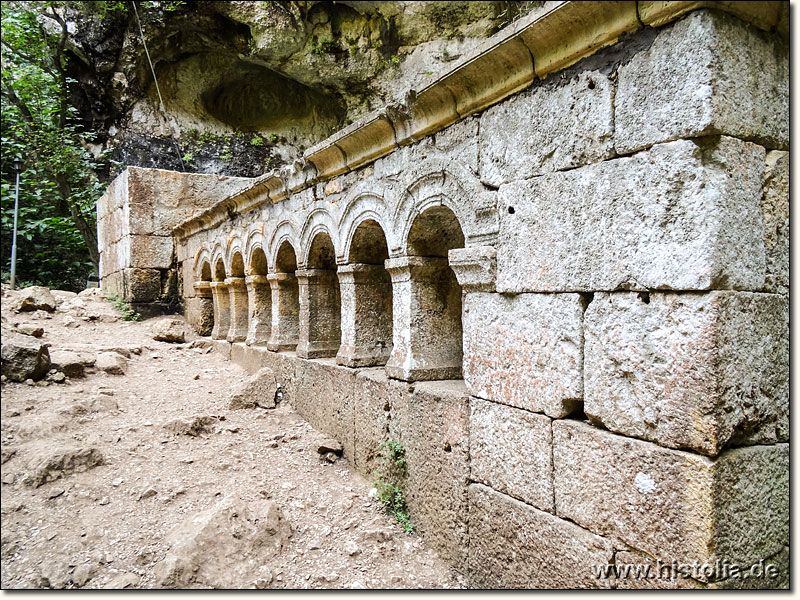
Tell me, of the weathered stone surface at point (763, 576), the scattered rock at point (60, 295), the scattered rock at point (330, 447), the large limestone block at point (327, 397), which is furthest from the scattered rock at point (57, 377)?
the weathered stone surface at point (763, 576)

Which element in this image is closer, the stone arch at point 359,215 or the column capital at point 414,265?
the column capital at point 414,265

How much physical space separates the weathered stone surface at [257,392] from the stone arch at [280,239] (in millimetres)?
1110

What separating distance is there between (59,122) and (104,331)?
409cm

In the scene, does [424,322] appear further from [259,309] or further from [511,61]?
[259,309]

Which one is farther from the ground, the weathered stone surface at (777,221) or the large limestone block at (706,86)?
the large limestone block at (706,86)

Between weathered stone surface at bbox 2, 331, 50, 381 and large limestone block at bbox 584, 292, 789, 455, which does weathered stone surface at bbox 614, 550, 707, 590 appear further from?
weathered stone surface at bbox 2, 331, 50, 381

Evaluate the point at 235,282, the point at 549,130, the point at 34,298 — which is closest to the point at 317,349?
the point at 34,298

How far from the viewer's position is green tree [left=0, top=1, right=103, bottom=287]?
5.92ft

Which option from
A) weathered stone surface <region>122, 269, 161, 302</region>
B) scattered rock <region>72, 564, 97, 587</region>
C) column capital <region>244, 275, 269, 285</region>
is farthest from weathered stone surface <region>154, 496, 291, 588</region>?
weathered stone surface <region>122, 269, 161, 302</region>

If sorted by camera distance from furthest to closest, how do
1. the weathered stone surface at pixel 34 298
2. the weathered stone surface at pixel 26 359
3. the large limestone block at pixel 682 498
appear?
the weathered stone surface at pixel 26 359, the weathered stone surface at pixel 34 298, the large limestone block at pixel 682 498

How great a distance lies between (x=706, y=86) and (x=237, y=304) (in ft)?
18.3

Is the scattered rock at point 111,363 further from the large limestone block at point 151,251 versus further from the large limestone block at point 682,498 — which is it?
the large limestone block at point 682,498

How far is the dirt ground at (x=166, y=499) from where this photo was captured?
2334mm

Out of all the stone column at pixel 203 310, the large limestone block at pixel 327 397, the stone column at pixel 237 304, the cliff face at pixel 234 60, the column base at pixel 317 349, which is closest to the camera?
the large limestone block at pixel 327 397
